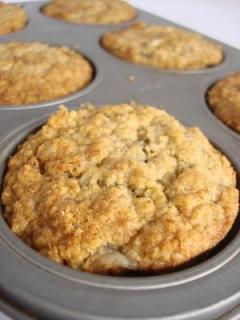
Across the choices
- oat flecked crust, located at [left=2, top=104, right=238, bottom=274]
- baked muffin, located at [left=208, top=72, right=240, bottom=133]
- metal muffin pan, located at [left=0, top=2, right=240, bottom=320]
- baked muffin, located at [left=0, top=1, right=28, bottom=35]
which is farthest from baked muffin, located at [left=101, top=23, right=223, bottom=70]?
metal muffin pan, located at [left=0, top=2, right=240, bottom=320]

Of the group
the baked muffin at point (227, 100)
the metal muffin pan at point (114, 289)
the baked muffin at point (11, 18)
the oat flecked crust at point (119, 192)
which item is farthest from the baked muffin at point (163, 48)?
the metal muffin pan at point (114, 289)

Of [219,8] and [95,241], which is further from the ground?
[95,241]

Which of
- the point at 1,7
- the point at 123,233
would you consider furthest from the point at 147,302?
the point at 1,7

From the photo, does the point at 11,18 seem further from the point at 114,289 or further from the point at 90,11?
the point at 114,289

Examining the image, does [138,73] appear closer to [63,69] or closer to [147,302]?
[63,69]

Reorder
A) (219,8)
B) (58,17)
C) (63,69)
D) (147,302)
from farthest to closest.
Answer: (219,8)
(58,17)
(63,69)
(147,302)

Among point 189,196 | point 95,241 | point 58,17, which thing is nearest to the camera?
point 95,241
